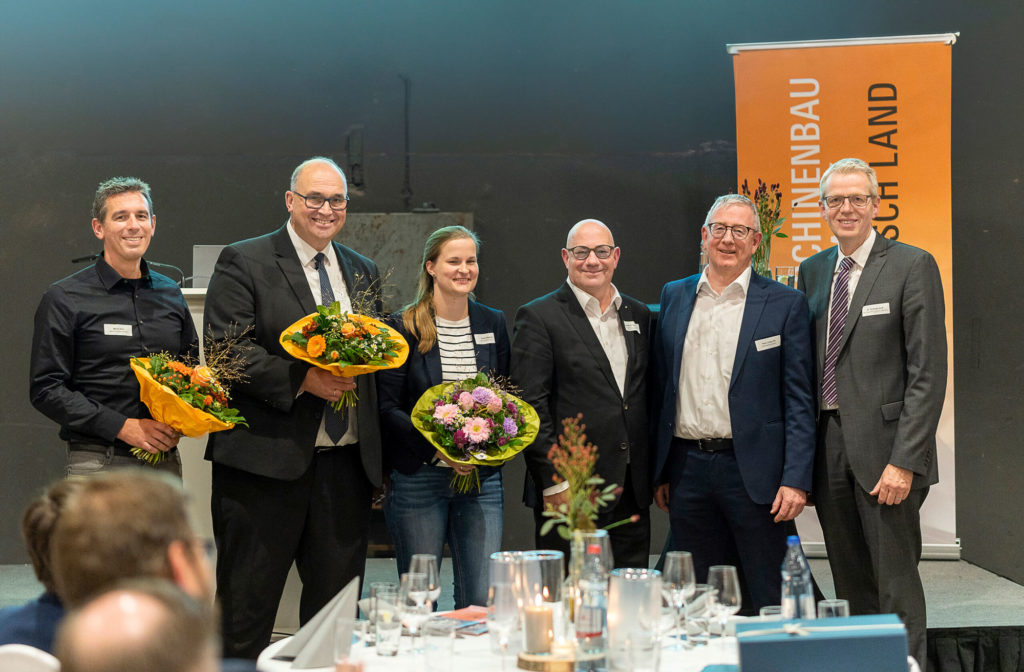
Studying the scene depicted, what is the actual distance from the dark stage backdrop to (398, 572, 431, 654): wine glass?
4328 mm

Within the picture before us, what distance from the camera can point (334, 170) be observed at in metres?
3.74

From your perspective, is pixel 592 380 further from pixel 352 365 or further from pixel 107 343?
pixel 107 343

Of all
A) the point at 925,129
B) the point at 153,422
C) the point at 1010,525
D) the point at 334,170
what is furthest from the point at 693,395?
the point at 1010,525

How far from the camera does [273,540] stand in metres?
3.53

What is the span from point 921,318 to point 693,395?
2.94ft

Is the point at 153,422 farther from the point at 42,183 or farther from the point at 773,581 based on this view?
the point at 42,183

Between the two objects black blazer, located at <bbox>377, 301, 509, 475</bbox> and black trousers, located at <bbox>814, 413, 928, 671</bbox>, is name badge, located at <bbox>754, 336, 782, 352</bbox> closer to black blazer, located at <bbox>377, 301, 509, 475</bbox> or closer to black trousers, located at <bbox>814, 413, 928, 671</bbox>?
black trousers, located at <bbox>814, 413, 928, 671</bbox>

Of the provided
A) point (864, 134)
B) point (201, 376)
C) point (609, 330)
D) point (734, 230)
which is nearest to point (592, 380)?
point (609, 330)

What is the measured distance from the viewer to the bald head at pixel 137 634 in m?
0.86

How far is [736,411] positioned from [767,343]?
29 cm

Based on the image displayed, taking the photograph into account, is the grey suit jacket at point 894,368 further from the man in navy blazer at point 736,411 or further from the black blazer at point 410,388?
the black blazer at point 410,388

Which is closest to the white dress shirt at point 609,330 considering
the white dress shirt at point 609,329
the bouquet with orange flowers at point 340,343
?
the white dress shirt at point 609,329

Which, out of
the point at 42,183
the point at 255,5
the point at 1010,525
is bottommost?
the point at 1010,525

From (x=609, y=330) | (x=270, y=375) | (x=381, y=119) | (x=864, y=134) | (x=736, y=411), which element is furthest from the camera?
(x=381, y=119)
